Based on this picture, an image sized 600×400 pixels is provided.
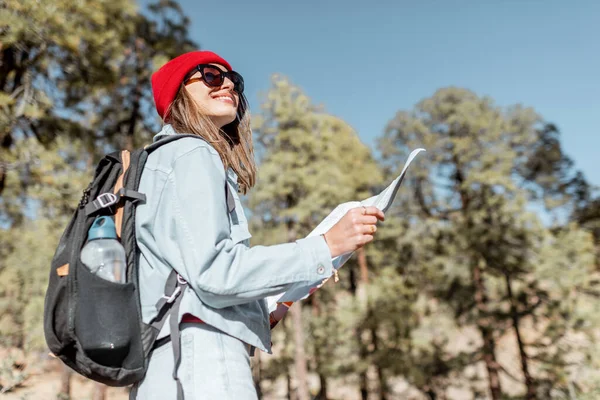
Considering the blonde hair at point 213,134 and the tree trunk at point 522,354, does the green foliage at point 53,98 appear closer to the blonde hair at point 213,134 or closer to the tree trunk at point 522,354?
the blonde hair at point 213,134

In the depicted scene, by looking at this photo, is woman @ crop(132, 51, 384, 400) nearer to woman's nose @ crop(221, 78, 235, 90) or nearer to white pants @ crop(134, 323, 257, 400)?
white pants @ crop(134, 323, 257, 400)

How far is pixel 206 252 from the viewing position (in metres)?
1.19

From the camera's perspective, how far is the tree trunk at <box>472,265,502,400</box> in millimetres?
14867

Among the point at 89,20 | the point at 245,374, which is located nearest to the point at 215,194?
the point at 245,374

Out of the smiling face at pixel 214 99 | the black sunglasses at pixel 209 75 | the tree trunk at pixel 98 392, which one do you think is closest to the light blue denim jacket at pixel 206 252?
the smiling face at pixel 214 99

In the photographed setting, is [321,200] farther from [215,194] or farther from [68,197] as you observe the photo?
[215,194]

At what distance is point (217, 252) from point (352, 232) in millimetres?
394

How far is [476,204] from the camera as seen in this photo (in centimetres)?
1595

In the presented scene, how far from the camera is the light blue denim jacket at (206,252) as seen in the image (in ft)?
3.95

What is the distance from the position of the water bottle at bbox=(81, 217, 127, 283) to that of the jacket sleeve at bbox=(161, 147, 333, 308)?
0.15 meters

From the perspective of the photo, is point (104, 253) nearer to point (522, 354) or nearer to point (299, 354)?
point (299, 354)

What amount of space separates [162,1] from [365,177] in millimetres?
9643

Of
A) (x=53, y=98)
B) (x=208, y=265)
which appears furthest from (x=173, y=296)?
(x=53, y=98)

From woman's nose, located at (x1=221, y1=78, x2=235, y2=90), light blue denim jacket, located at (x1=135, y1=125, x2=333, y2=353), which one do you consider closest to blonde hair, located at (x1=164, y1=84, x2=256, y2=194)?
woman's nose, located at (x1=221, y1=78, x2=235, y2=90)
